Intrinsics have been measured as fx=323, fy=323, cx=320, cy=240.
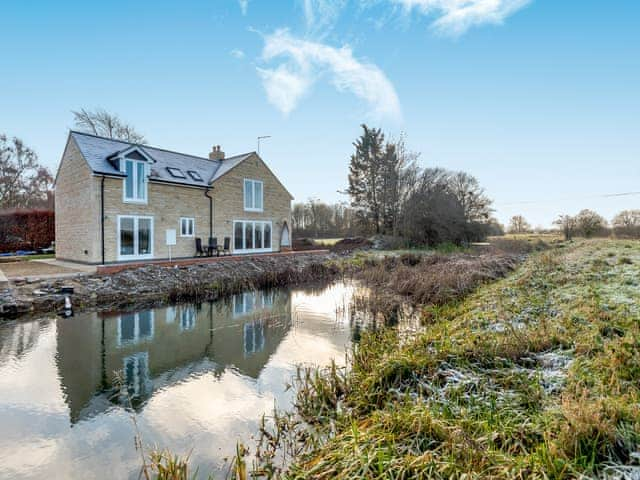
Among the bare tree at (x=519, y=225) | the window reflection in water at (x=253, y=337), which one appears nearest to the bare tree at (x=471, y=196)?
the bare tree at (x=519, y=225)

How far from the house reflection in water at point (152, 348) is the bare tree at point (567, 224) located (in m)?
26.1

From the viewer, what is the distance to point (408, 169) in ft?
84.5

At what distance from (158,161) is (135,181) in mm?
2192

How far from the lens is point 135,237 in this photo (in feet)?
41.1

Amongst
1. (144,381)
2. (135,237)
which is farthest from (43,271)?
(144,381)

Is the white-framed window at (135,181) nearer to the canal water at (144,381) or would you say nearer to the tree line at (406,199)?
the canal water at (144,381)

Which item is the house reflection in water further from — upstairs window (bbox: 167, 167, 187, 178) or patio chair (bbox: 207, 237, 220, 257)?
upstairs window (bbox: 167, 167, 187, 178)

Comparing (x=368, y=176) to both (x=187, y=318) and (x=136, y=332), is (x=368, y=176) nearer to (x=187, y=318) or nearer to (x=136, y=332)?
(x=187, y=318)

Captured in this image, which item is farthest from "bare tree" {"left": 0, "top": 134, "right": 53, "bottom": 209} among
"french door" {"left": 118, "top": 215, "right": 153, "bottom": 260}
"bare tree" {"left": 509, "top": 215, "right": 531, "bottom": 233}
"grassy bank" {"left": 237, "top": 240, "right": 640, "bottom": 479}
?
"bare tree" {"left": 509, "top": 215, "right": 531, "bottom": 233}

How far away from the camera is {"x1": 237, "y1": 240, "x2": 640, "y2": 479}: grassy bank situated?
2.11 metres

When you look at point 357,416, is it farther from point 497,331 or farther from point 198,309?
point 198,309

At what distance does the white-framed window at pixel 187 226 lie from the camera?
46.4ft

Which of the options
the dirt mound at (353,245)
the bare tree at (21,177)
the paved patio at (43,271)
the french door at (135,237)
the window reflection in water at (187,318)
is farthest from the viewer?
the dirt mound at (353,245)

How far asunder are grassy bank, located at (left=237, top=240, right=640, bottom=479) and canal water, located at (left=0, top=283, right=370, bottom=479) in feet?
2.20
